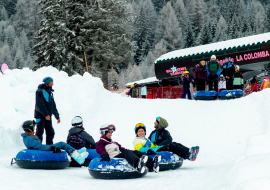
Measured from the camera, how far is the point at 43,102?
25.7 feet

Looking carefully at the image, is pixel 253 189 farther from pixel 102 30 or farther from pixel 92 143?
pixel 102 30

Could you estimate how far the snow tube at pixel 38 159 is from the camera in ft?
22.0

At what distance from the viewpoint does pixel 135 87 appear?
2288 centimetres

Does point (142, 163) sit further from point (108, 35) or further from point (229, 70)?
point (108, 35)

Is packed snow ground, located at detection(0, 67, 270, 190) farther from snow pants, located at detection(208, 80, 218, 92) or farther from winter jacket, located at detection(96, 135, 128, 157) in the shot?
snow pants, located at detection(208, 80, 218, 92)

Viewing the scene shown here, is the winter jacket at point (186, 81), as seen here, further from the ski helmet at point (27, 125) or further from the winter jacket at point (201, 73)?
the ski helmet at point (27, 125)

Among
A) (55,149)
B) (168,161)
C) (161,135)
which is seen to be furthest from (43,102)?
(168,161)

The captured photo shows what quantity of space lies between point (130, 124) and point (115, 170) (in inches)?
266

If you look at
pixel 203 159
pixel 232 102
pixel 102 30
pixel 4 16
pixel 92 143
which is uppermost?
pixel 4 16

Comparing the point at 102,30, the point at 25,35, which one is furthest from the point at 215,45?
the point at 25,35

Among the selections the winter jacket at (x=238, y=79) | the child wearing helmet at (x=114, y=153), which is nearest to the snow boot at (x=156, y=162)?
the child wearing helmet at (x=114, y=153)

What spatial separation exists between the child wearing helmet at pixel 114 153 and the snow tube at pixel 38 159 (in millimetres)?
1192

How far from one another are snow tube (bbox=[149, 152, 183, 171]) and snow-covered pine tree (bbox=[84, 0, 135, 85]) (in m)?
21.0

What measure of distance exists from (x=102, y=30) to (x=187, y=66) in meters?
8.02
